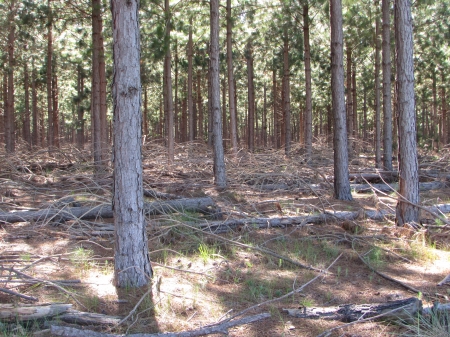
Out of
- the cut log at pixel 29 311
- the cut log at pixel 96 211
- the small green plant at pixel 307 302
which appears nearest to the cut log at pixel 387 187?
the cut log at pixel 96 211

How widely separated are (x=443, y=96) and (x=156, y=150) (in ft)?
63.5

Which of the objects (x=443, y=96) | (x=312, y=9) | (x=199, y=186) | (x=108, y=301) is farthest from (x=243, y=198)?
(x=443, y=96)

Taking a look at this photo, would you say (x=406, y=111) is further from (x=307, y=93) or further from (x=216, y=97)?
(x=307, y=93)

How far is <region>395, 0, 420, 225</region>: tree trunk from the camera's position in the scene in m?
6.53

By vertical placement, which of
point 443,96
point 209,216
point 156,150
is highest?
point 443,96

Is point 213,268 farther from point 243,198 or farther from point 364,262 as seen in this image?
point 243,198

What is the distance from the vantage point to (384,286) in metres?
4.78

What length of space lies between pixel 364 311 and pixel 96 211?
4669mm

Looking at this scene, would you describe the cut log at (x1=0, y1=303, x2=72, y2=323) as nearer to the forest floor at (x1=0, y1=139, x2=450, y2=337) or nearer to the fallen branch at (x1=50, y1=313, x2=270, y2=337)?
the forest floor at (x1=0, y1=139, x2=450, y2=337)

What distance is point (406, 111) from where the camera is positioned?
258 inches

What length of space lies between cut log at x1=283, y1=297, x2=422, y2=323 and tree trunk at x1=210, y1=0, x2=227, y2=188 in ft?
20.1

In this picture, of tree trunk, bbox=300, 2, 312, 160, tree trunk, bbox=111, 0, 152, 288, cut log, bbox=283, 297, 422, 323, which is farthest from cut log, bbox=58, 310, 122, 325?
tree trunk, bbox=300, 2, 312, 160

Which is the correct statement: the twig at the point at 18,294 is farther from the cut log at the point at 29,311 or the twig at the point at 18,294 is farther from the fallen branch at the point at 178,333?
the fallen branch at the point at 178,333

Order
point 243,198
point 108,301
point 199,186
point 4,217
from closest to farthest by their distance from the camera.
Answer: point 108,301, point 4,217, point 243,198, point 199,186
